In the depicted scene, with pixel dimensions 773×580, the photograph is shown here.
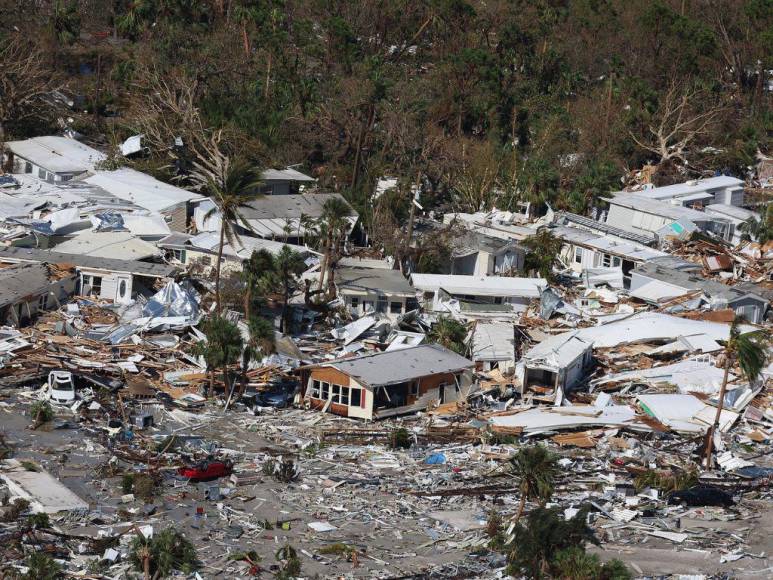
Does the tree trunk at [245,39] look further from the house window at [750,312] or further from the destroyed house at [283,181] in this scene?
the house window at [750,312]

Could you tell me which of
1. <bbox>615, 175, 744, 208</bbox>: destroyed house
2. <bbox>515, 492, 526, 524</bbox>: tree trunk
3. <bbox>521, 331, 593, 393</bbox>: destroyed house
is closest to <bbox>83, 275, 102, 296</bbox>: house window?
<bbox>521, 331, 593, 393</bbox>: destroyed house

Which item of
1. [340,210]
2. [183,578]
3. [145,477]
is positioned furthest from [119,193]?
[183,578]

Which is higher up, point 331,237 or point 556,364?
point 331,237

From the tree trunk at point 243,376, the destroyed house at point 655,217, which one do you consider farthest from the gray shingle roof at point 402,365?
the destroyed house at point 655,217

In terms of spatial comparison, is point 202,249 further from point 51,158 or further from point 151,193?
point 51,158

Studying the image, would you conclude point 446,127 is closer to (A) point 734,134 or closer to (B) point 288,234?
(A) point 734,134

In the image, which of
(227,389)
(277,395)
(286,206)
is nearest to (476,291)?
(286,206)

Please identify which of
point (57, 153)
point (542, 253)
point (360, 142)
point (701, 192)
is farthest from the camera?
point (701, 192)

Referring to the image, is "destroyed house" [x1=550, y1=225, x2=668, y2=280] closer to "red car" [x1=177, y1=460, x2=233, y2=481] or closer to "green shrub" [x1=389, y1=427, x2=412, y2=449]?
"green shrub" [x1=389, y1=427, x2=412, y2=449]
